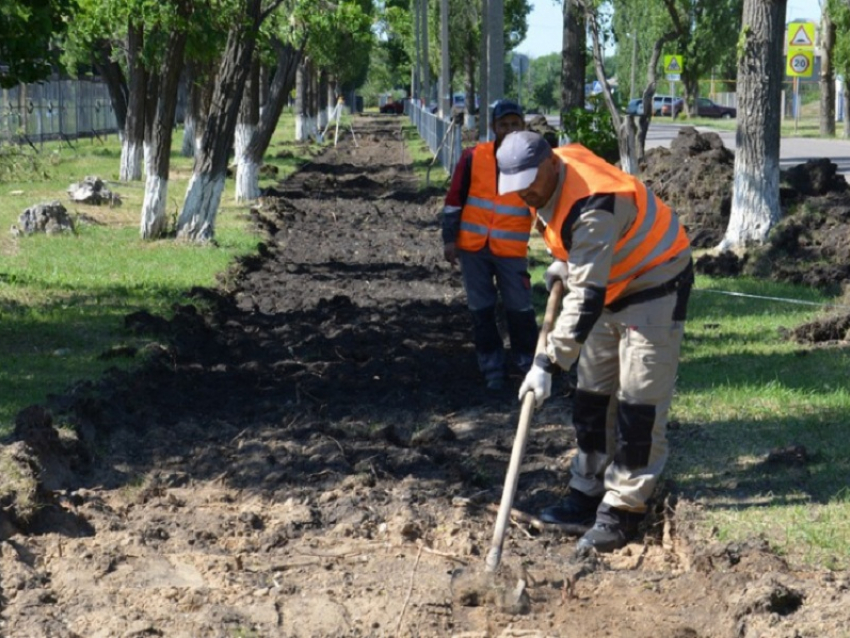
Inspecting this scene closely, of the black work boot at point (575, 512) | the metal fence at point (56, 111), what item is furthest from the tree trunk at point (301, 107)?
the black work boot at point (575, 512)

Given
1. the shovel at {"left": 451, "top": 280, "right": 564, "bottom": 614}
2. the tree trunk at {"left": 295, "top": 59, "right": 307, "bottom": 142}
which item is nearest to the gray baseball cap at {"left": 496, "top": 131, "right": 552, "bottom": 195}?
the shovel at {"left": 451, "top": 280, "right": 564, "bottom": 614}

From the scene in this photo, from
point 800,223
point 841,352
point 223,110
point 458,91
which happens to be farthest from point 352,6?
point 458,91

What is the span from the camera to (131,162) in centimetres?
2588

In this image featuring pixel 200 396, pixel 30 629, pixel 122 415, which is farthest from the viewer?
pixel 200 396

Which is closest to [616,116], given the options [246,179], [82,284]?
[246,179]

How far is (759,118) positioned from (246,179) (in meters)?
10.1

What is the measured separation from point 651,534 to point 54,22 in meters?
7.01

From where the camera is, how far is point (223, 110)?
16.0 m

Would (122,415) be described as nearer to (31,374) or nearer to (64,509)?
(31,374)

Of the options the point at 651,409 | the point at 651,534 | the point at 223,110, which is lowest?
the point at 651,534

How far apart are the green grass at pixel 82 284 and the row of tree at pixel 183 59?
0.77 m

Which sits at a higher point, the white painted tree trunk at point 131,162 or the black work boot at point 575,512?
the white painted tree trunk at point 131,162

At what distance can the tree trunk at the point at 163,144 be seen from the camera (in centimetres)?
1650

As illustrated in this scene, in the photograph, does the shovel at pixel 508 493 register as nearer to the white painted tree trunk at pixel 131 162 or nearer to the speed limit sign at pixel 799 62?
the white painted tree trunk at pixel 131 162
